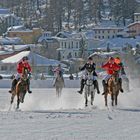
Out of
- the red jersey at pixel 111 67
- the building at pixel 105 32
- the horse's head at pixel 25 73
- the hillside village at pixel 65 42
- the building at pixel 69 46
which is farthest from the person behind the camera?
the building at pixel 105 32

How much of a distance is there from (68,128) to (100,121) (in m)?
1.79

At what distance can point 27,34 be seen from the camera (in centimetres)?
12694

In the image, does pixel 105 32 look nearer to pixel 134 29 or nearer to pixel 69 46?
pixel 134 29

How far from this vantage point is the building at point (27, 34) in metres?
125

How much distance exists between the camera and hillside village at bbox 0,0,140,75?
3452 inches

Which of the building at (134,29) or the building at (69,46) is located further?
the building at (134,29)

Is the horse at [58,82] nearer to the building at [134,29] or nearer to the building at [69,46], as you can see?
the building at [69,46]

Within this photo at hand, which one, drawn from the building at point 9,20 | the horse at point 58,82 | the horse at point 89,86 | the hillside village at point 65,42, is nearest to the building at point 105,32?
the hillside village at point 65,42

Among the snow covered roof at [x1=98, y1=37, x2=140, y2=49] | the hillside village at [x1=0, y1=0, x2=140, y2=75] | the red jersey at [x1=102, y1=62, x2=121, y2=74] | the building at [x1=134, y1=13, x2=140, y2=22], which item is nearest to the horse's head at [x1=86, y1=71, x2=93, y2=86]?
the red jersey at [x1=102, y1=62, x2=121, y2=74]

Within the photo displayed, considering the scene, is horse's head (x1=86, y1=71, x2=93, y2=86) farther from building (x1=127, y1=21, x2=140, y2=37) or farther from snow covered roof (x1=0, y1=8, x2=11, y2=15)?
snow covered roof (x1=0, y1=8, x2=11, y2=15)

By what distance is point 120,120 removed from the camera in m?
16.1

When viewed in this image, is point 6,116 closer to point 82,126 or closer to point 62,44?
point 82,126

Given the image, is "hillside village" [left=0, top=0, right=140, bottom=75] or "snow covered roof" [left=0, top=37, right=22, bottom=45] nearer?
"hillside village" [left=0, top=0, right=140, bottom=75]

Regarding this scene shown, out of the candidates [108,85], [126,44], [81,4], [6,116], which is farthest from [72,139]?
[81,4]
